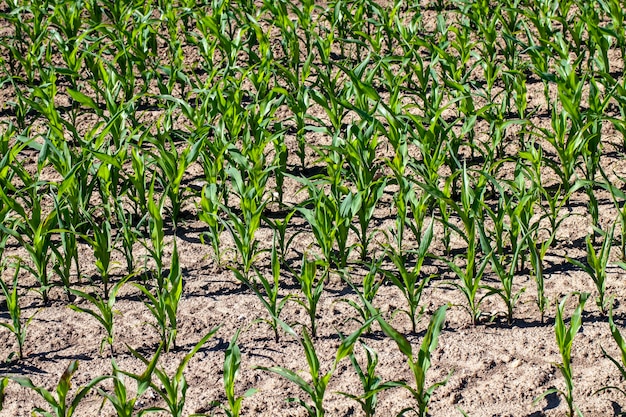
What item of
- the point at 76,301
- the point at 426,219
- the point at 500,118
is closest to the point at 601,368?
the point at 426,219

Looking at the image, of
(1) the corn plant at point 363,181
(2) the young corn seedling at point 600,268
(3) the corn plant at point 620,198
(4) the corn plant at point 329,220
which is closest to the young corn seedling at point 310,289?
(4) the corn plant at point 329,220

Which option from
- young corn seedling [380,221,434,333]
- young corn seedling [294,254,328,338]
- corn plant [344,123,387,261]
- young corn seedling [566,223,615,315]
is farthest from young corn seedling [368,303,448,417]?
corn plant [344,123,387,261]

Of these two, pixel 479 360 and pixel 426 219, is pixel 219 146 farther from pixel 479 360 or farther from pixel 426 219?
pixel 479 360

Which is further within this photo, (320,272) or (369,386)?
(320,272)

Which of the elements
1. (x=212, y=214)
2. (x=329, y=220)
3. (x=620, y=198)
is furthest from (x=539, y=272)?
(x=212, y=214)

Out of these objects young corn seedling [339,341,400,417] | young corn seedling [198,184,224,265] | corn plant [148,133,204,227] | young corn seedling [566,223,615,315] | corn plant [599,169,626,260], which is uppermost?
corn plant [148,133,204,227]

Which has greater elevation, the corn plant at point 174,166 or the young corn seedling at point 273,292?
the corn plant at point 174,166

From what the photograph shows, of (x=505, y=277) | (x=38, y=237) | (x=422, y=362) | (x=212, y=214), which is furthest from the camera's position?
(x=212, y=214)

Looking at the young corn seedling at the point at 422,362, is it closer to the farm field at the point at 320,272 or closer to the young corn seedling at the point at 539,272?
the farm field at the point at 320,272

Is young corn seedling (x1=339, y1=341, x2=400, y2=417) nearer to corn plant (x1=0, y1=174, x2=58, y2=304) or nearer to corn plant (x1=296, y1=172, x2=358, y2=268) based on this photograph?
corn plant (x1=296, y1=172, x2=358, y2=268)

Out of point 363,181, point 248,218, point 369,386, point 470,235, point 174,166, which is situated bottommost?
point 369,386

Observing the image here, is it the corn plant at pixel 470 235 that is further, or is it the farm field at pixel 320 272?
the corn plant at pixel 470 235

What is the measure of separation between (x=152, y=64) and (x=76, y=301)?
2.46 m

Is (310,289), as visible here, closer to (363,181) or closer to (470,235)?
(470,235)
